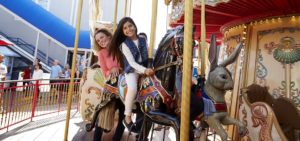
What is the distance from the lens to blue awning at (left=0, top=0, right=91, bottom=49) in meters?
12.4

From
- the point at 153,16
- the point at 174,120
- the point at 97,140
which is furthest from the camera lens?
the point at 97,140

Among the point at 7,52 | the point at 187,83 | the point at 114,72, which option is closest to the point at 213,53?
the point at 187,83

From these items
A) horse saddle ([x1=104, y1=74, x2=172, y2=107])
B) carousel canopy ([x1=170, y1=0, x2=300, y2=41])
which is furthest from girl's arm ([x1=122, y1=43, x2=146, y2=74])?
carousel canopy ([x1=170, y1=0, x2=300, y2=41])

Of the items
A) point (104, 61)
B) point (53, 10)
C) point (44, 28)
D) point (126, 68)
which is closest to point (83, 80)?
point (104, 61)

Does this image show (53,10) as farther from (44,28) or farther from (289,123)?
(289,123)

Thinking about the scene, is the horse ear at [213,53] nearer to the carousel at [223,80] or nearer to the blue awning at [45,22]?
the carousel at [223,80]

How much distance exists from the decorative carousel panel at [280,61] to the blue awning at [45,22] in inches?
388

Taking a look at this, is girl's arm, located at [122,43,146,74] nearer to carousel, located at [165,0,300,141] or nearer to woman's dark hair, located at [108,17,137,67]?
woman's dark hair, located at [108,17,137,67]

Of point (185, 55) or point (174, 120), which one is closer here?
point (185, 55)

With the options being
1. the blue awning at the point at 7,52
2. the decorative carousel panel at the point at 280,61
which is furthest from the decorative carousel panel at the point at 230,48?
the blue awning at the point at 7,52

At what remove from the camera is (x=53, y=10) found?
16.9 meters

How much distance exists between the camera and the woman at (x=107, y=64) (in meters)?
3.05

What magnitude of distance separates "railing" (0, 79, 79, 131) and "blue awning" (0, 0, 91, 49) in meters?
5.62

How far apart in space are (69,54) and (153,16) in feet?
45.7
